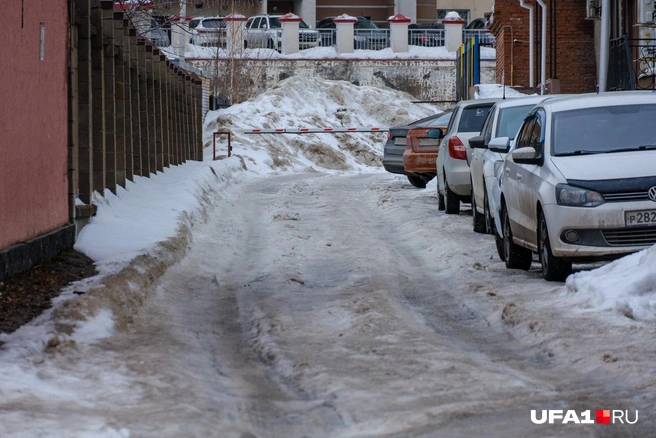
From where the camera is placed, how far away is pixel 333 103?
49.0 metres

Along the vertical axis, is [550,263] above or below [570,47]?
below

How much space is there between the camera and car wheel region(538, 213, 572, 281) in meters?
10.1

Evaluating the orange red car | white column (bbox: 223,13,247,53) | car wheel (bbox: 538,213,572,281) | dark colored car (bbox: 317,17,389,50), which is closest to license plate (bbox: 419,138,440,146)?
the orange red car

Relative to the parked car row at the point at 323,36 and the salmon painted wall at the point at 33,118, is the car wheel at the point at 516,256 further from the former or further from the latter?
the parked car row at the point at 323,36

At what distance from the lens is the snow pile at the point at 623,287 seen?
813 centimetres

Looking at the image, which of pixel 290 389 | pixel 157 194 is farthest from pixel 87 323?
pixel 157 194

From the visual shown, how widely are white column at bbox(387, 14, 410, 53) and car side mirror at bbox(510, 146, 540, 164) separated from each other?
4631 cm

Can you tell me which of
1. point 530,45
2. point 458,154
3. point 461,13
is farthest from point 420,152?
point 461,13

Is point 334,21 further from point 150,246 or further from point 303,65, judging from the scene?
point 150,246

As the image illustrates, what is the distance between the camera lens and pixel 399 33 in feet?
186

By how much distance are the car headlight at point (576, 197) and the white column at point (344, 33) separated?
154ft

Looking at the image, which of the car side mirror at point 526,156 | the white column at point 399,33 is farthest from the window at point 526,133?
the white column at point 399,33

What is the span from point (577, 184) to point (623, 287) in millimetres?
1492

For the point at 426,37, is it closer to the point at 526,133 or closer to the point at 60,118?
the point at 526,133
